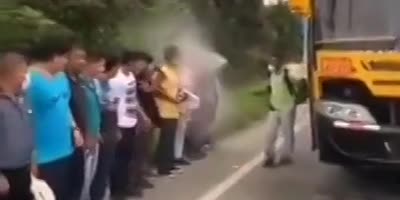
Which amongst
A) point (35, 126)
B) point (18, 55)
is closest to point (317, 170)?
point (35, 126)

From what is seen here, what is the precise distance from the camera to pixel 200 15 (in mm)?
20062

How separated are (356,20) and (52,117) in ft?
13.9

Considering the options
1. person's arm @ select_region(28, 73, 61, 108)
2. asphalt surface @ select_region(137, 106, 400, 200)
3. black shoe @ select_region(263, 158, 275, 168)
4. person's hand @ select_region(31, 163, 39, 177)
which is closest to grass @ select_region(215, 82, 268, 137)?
asphalt surface @ select_region(137, 106, 400, 200)

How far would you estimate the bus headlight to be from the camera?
10.9 metres

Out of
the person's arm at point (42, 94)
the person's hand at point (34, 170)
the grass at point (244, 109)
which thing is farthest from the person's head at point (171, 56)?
the person's hand at point (34, 170)

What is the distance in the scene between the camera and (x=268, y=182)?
12.5 metres

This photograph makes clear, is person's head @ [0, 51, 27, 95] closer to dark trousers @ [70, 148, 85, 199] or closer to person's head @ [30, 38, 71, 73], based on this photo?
person's head @ [30, 38, 71, 73]

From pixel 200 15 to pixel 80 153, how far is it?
11.4 meters

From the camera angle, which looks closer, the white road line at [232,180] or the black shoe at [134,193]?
the black shoe at [134,193]

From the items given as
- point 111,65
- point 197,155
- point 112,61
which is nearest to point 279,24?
point 197,155

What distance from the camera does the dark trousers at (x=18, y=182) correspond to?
7.03m

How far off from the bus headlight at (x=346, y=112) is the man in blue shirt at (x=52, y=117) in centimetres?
359

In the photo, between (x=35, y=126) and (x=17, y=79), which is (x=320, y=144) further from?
(x=17, y=79)

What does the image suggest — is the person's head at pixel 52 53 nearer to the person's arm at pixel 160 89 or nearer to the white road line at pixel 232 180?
the person's arm at pixel 160 89
